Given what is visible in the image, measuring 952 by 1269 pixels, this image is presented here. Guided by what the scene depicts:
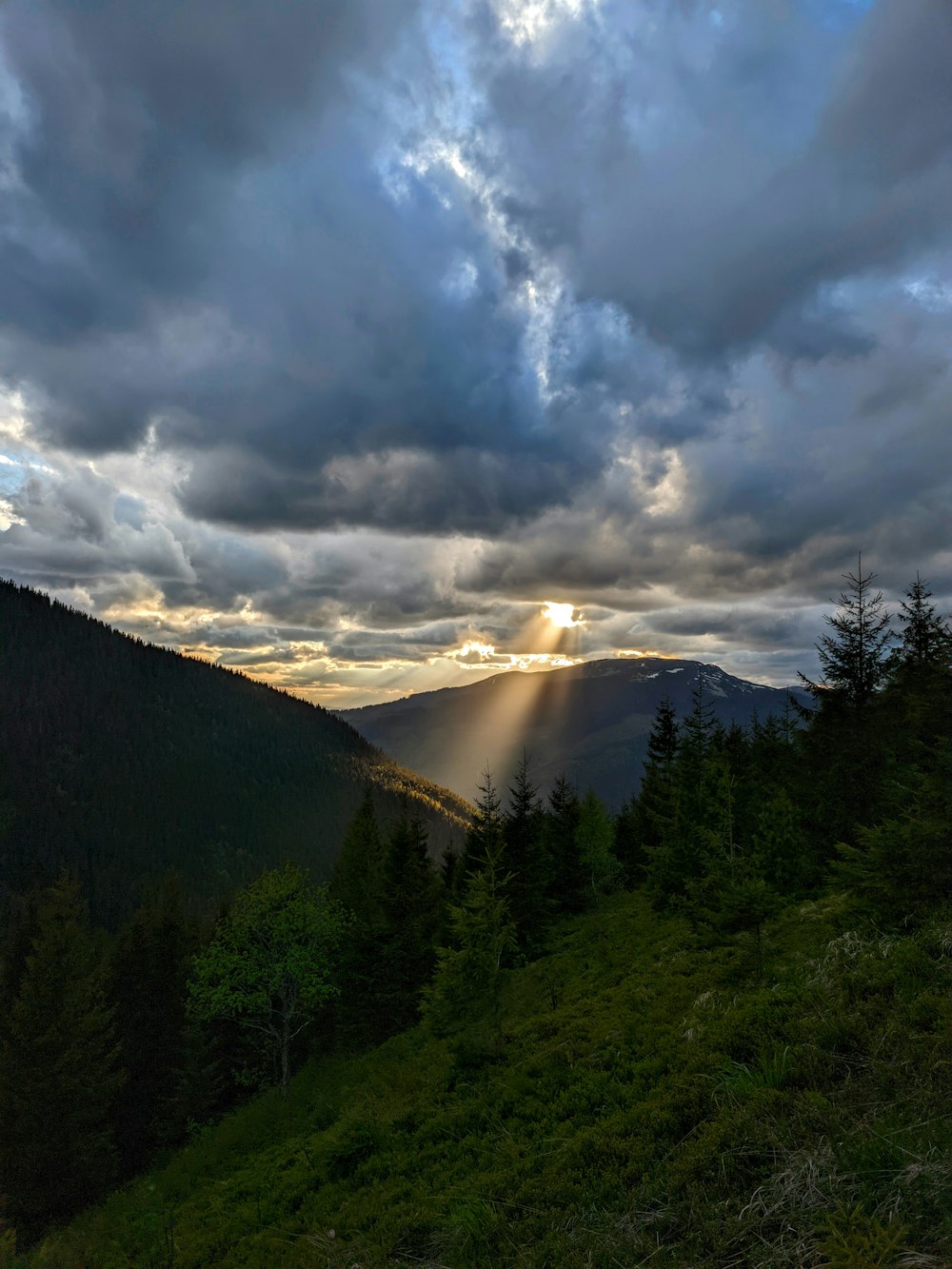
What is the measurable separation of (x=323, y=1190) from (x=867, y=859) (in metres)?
13.3

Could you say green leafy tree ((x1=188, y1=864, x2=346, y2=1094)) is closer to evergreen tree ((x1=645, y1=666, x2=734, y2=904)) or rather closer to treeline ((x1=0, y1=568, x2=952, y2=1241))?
treeline ((x1=0, y1=568, x2=952, y2=1241))

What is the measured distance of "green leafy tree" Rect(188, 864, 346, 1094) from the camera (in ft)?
103

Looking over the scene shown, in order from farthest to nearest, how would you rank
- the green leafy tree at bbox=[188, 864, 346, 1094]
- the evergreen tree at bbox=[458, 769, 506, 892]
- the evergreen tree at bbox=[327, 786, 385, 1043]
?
the evergreen tree at bbox=[327, 786, 385, 1043] < the evergreen tree at bbox=[458, 769, 506, 892] < the green leafy tree at bbox=[188, 864, 346, 1094]

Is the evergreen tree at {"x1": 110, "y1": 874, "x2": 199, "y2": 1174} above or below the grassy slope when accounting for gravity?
below

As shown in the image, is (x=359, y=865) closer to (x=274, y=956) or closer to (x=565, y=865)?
(x=274, y=956)

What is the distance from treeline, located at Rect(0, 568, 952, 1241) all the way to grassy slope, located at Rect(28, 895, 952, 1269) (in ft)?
8.27

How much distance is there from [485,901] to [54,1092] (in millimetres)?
26556

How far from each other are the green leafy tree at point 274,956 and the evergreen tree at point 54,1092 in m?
5.61

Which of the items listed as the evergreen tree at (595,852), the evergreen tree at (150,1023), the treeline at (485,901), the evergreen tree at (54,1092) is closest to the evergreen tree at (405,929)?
the treeline at (485,901)

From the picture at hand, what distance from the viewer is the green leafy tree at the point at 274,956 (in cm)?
3145

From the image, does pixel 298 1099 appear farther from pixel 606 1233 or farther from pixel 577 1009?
pixel 606 1233

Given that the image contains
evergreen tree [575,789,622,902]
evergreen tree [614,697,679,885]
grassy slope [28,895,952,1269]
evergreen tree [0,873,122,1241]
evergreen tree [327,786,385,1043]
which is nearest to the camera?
grassy slope [28,895,952,1269]

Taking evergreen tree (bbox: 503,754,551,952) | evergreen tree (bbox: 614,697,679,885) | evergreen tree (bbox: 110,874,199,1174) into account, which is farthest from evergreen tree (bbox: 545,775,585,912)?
evergreen tree (bbox: 110,874,199,1174)

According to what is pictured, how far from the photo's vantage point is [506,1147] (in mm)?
10078
